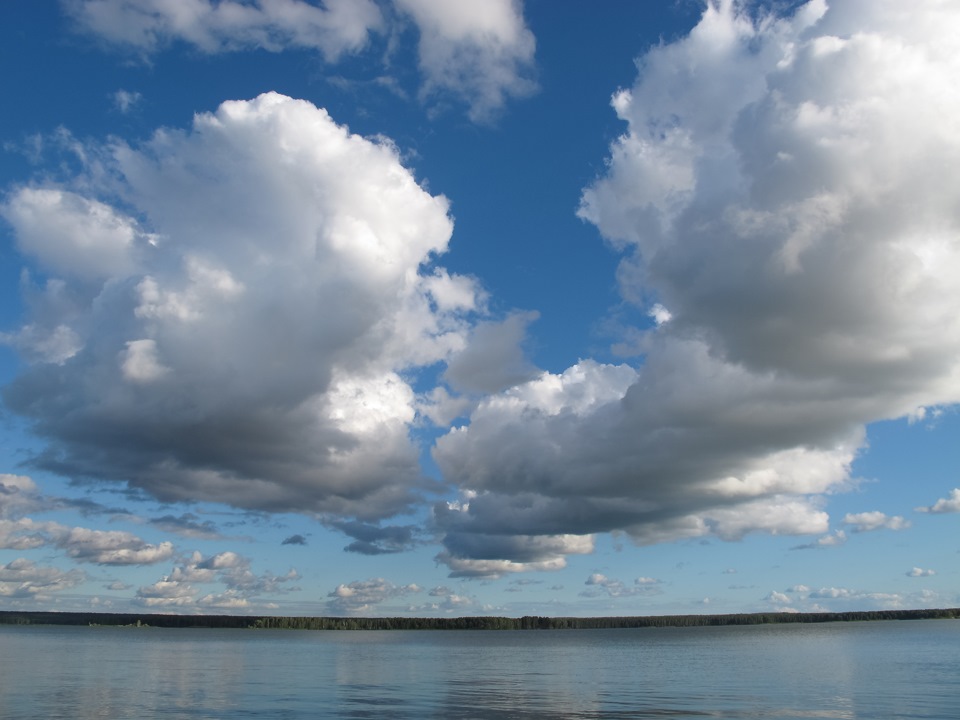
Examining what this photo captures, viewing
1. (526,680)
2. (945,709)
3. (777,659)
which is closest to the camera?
(945,709)

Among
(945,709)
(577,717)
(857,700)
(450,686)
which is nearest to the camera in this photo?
(577,717)

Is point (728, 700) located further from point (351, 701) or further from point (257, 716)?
point (257, 716)

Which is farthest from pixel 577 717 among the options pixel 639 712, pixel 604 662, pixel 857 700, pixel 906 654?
pixel 906 654

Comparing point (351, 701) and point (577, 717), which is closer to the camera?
point (577, 717)

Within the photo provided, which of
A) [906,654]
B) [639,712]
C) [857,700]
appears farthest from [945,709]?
[906,654]

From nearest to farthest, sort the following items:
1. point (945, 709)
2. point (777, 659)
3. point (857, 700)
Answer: point (945, 709) → point (857, 700) → point (777, 659)

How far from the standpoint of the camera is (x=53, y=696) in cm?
6881

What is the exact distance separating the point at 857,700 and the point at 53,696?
67.3 meters

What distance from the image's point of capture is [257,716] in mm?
56562

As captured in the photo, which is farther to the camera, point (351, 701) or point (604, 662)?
point (604, 662)

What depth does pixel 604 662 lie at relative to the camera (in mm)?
133375

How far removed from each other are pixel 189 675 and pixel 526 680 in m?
40.0

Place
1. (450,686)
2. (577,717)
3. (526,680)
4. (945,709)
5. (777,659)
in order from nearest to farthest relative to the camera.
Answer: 1. (577,717)
2. (945,709)
3. (450,686)
4. (526,680)
5. (777,659)

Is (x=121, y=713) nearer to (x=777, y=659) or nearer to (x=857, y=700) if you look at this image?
(x=857, y=700)
